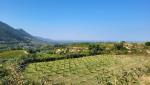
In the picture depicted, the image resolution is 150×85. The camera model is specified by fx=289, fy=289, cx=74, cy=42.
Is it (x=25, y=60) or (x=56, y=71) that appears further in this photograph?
(x=25, y=60)

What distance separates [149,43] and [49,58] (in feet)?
198

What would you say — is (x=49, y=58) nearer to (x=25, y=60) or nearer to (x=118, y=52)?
(x=25, y=60)

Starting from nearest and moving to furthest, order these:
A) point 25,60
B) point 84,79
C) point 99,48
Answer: point 84,79 < point 25,60 < point 99,48

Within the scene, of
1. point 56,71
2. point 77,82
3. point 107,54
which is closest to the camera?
point 77,82

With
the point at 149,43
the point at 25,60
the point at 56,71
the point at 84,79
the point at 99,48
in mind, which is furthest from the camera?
the point at 149,43

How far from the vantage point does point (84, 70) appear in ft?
266

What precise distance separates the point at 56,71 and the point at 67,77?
11.9 meters

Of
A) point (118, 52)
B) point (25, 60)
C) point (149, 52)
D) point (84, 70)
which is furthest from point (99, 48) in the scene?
point (84, 70)

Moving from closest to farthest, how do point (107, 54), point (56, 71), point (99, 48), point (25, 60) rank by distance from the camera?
point (56, 71), point (25, 60), point (107, 54), point (99, 48)

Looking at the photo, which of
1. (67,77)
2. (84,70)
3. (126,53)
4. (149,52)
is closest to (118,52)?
(126,53)

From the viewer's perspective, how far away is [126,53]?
124 m

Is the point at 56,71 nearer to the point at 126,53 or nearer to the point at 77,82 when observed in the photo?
the point at 77,82

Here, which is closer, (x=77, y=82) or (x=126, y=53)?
(x=77, y=82)

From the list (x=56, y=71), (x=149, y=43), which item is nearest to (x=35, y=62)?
(x=56, y=71)
